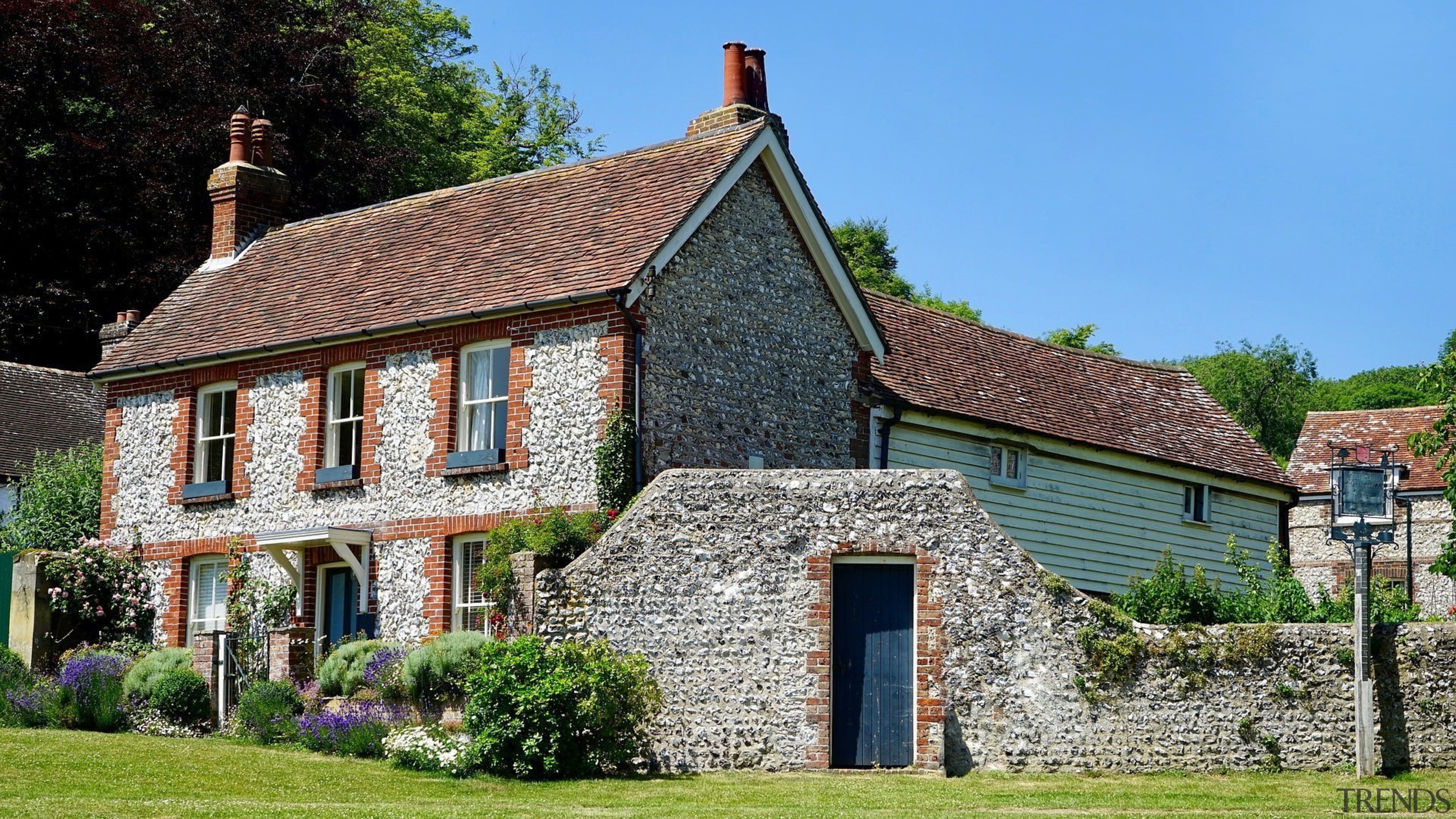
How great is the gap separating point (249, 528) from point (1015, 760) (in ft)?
43.2

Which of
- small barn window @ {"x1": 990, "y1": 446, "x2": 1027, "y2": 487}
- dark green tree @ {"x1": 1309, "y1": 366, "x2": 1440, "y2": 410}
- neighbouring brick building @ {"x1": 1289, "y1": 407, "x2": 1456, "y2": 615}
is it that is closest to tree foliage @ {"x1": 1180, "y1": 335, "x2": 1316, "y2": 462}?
dark green tree @ {"x1": 1309, "y1": 366, "x2": 1440, "y2": 410}

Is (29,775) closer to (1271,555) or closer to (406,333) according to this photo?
(406,333)

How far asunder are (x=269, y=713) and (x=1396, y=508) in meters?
32.8

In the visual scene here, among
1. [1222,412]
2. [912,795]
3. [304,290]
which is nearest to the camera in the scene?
[912,795]

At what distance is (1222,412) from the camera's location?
3556 centimetres

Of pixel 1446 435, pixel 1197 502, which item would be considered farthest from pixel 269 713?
pixel 1197 502

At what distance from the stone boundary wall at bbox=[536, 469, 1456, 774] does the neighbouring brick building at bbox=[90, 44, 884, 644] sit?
3.25m

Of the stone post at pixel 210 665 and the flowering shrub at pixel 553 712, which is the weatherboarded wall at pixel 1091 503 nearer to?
the flowering shrub at pixel 553 712

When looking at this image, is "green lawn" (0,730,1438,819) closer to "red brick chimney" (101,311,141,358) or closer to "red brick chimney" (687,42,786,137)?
"red brick chimney" (687,42,786,137)

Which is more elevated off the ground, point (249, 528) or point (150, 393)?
point (150, 393)

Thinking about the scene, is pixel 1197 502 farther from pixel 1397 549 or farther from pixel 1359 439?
Answer: pixel 1359 439

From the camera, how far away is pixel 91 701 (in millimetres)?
22859

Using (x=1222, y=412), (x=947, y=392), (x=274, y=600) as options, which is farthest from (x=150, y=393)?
(x=1222, y=412)

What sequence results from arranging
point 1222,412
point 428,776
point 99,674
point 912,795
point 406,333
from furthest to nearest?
point 1222,412 < point 406,333 < point 99,674 < point 428,776 < point 912,795
